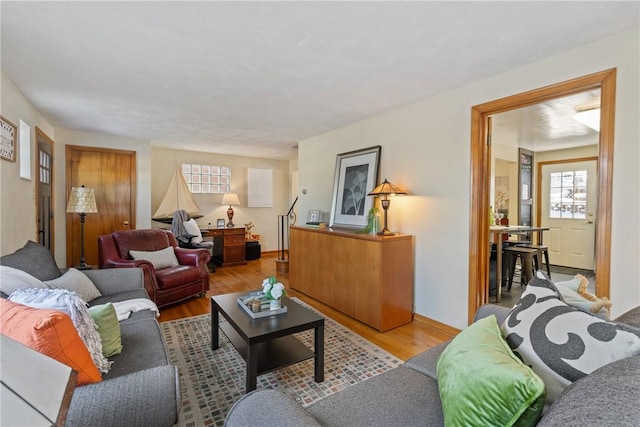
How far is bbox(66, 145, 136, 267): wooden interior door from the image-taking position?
14.8 ft

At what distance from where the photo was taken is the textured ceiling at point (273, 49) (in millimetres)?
1620

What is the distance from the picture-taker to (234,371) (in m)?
2.12

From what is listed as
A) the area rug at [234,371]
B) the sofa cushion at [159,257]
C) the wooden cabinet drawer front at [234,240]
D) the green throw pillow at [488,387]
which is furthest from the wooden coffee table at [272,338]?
the wooden cabinet drawer front at [234,240]

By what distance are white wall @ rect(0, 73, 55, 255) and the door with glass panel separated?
7.62 metres

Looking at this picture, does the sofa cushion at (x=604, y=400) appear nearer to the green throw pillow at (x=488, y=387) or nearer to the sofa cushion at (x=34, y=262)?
the green throw pillow at (x=488, y=387)

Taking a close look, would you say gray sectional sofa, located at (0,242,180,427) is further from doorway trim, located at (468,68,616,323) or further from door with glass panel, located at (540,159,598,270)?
door with glass panel, located at (540,159,598,270)

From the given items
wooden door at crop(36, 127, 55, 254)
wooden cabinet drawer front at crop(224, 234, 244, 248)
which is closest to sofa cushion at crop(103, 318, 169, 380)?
wooden door at crop(36, 127, 55, 254)

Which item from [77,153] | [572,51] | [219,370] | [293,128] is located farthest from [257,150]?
[572,51]

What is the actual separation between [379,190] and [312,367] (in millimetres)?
1721

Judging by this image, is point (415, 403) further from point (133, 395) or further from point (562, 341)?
point (133, 395)

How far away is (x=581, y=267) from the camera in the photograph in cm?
→ 542

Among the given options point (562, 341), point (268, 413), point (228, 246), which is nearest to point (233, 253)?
point (228, 246)

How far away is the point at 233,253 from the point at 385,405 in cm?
505

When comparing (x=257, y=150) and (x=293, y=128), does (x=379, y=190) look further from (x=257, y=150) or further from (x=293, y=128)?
(x=257, y=150)
